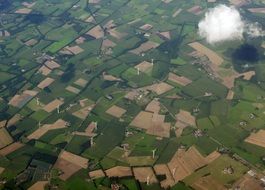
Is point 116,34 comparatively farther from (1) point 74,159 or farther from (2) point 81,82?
(1) point 74,159

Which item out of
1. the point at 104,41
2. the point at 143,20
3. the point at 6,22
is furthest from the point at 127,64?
the point at 6,22

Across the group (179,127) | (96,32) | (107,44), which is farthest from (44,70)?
(179,127)

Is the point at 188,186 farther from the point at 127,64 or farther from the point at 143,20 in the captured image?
the point at 143,20

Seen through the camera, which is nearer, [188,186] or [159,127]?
[188,186]

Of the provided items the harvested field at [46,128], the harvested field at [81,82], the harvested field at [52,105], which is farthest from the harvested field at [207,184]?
the harvested field at [81,82]

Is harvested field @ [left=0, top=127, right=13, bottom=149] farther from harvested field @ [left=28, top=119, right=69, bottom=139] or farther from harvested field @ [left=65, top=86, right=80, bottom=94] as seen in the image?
harvested field @ [left=65, top=86, right=80, bottom=94]
